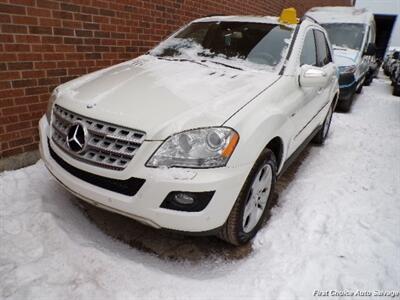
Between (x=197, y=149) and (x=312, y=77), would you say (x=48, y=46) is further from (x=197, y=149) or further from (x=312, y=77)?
(x=312, y=77)

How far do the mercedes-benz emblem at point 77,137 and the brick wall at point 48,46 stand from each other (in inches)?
51.7

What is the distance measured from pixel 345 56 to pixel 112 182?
6.88 metres

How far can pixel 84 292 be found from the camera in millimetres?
1869

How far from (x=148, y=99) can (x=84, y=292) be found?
1.25 metres

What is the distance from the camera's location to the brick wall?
295cm

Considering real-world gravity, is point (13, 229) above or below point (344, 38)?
below

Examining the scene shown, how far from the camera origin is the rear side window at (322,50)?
3.74m

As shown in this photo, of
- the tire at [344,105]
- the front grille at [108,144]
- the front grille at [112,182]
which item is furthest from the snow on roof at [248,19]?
the tire at [344,105]

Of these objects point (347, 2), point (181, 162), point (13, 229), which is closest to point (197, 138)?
point (181, 162)

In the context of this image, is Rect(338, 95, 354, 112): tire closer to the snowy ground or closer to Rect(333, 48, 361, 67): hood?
Rect(333, 48, 361, 67): hood

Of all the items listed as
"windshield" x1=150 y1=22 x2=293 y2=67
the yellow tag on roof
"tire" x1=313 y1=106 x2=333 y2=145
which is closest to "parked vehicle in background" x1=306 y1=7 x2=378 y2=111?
"tire" x1=313 y1=106 x2=333 y2=145

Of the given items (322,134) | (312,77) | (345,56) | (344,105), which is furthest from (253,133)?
(345,56)

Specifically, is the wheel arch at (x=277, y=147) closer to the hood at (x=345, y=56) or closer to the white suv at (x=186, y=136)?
the white suv at (x=186, y=136)

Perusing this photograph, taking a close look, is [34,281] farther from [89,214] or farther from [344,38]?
[344,38]
